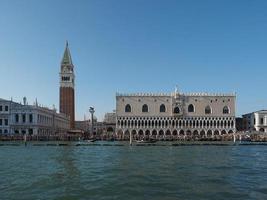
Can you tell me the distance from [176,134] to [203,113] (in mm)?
8560

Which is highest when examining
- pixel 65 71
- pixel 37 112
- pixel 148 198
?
pixel 65 71

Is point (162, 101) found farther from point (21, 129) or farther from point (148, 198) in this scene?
point (148, 198)

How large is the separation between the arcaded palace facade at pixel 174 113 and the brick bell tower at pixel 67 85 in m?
22.1

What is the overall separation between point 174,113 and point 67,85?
34.6 metres

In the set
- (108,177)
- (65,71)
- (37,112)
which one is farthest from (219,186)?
(65,71)

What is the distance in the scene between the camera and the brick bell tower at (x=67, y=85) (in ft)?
403

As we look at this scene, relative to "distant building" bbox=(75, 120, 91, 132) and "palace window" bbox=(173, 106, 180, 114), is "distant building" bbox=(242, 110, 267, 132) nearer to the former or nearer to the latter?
"palace window" bbox=(173, 106, 180, 114)

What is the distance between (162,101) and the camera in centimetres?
10706

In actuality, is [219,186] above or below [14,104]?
below

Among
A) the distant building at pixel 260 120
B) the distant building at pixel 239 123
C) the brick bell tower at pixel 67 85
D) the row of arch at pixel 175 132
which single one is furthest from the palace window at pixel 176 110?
the brick bell tower at pixel 67 85

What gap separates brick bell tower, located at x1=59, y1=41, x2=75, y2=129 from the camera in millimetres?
122875

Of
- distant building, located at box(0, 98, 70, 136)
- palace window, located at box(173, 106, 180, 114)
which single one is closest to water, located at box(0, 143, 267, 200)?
distant building, located at box(0, 98, 70, 136)

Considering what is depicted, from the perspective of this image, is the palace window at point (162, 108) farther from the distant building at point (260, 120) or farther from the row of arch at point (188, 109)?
the distant building at point (260, 120)

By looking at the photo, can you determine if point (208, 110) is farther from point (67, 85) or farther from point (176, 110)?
point (67, 85)
